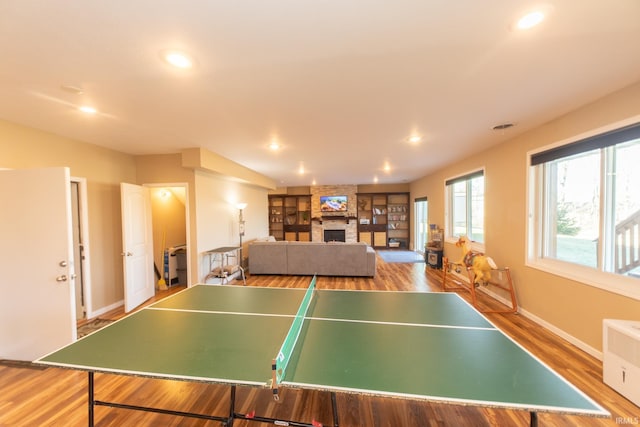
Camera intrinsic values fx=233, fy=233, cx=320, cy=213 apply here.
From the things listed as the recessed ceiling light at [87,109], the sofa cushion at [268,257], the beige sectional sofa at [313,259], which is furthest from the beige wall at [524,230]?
the recessed ceiling light at [87,109]

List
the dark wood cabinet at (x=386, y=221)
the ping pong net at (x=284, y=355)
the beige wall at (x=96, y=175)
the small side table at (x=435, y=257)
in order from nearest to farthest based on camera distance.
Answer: the ping pong net at (x=284, y=355)
the beige wall at (x=96, y=175)
the small side table at (x=435, y=257)
the dark wood cabinet at (x=386, y=221)

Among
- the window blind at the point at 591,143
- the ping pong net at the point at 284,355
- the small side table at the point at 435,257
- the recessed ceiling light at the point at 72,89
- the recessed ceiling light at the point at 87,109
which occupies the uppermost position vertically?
the recessed ceiling light at the point at 87,109

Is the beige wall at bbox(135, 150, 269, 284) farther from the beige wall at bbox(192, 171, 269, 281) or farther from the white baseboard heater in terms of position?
the white baseboard heater

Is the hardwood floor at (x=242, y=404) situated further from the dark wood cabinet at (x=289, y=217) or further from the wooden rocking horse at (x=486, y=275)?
the dark wood cabinet at (x=289, y=217)

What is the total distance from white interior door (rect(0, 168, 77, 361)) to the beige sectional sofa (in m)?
3.15

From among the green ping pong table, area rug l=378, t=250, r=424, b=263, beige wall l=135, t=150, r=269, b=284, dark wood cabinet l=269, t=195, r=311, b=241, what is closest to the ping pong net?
the green ping pong table

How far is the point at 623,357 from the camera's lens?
1.75 metres

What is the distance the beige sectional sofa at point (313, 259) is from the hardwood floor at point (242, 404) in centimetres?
304

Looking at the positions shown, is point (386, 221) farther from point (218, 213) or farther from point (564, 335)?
point (564, 335)

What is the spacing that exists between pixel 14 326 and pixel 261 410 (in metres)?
2.67

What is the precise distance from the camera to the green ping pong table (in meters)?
0.99

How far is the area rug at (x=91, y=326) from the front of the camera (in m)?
2.79

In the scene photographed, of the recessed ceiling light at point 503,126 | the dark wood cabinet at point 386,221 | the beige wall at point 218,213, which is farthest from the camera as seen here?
the dark wood cabinet at point 386,221

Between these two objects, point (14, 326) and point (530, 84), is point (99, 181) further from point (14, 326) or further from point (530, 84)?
point (530, 84)
